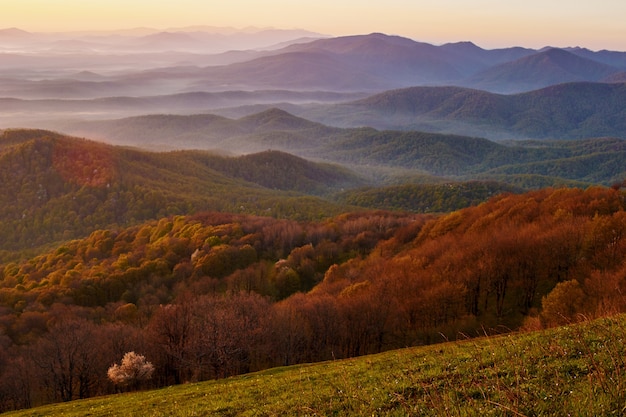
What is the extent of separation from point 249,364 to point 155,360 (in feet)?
46.2

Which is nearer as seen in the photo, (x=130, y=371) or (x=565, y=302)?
(x=565, y=302)

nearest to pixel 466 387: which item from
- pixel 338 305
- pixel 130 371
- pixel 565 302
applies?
pixel 565 302

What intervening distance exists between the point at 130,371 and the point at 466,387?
1913 inches

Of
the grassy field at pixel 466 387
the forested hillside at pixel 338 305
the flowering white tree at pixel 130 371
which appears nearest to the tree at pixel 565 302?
the forested hillside at pixel 338 305

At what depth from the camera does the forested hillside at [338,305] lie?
57.0 meters

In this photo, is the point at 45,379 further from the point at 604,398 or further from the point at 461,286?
the point at 604,398

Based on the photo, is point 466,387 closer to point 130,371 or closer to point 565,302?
point 565,302

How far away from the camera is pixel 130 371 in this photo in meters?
55.2

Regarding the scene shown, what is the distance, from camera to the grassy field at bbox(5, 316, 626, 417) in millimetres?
14602

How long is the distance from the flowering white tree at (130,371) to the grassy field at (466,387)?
19933 mm

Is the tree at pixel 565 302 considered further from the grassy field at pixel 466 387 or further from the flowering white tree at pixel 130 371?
the flowering white tree at pixel 130 371

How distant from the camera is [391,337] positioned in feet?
213

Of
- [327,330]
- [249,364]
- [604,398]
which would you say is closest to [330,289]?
[327,330]

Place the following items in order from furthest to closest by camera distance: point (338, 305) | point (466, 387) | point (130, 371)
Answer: point (338, 305) → point (130, 371) → point (466, 387)
